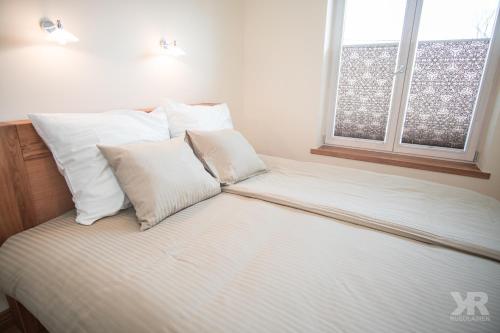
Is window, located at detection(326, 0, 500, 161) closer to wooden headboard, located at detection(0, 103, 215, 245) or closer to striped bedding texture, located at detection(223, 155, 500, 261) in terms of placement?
striped bedding texture, located at detection(223, 155, 500, 261)

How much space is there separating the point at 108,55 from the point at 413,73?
2297 mm

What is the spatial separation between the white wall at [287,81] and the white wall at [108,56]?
379 millimetres

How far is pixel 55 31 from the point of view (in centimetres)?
124

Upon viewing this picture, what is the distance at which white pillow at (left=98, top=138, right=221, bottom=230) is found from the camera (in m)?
1.16

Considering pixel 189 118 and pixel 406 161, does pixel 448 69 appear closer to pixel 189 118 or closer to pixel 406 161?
pixel 406 161

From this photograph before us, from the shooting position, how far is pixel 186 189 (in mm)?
1286

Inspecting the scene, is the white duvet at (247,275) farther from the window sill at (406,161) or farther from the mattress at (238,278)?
the window sill at (406,161)

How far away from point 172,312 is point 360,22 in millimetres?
2609

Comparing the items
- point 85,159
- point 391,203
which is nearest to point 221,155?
point 85,159

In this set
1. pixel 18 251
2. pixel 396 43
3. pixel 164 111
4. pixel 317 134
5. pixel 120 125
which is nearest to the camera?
pixel 18 251

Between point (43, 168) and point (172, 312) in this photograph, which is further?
point (43, 168)

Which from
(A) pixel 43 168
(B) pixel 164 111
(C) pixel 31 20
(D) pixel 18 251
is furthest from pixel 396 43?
(D) pixel 18 251

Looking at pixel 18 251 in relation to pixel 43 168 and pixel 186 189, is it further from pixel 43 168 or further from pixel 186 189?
pixel 186 189

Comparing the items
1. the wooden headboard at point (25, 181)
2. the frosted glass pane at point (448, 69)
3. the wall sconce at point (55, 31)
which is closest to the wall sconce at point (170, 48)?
the wall sconce at point (55, 31)
